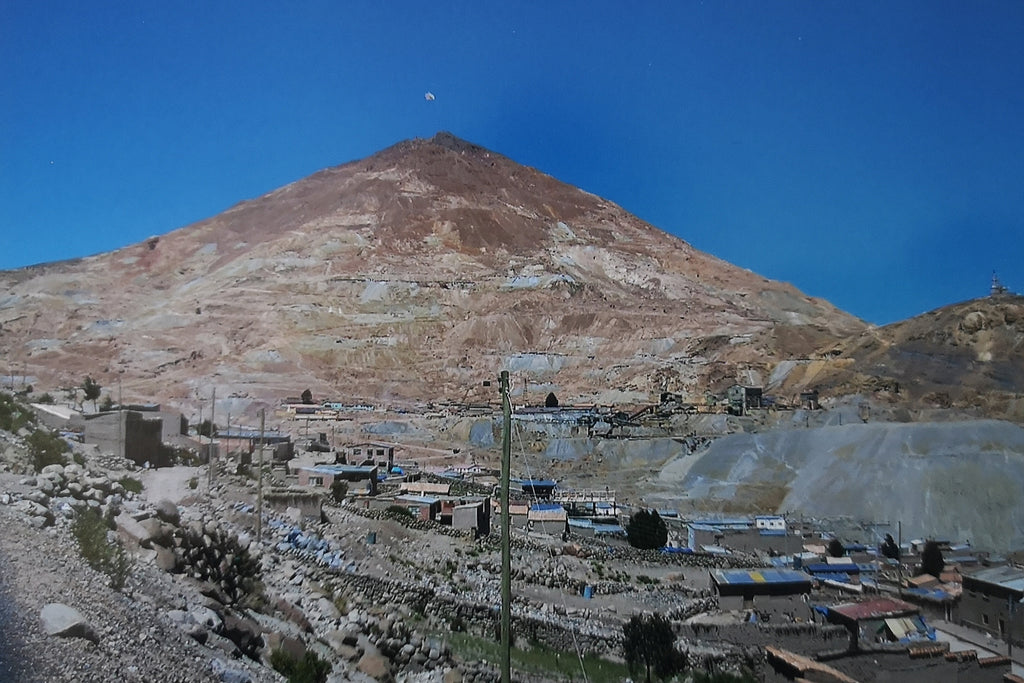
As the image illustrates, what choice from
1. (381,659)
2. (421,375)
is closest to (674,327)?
(421,375)

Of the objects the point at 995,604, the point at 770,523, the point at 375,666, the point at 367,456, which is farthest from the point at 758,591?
the point at 367,456

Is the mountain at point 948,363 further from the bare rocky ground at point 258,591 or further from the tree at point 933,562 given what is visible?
the bare rocky ground at point 258,591

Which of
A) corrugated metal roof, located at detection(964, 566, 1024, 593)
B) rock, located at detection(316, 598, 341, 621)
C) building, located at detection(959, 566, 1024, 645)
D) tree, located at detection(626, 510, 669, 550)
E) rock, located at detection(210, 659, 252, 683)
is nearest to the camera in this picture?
rock, located at detection(210, 659, 252, 683)

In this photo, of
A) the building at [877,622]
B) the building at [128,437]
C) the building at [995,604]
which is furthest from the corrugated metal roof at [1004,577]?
the building at [128,437]

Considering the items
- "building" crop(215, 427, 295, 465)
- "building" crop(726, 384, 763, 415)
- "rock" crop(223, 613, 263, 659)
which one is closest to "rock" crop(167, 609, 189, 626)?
"rock" crop(223, 613, 263, 659)

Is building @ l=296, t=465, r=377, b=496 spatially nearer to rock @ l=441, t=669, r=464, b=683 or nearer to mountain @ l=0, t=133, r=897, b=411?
rock @ l=441, t=669, r=464, b=683
